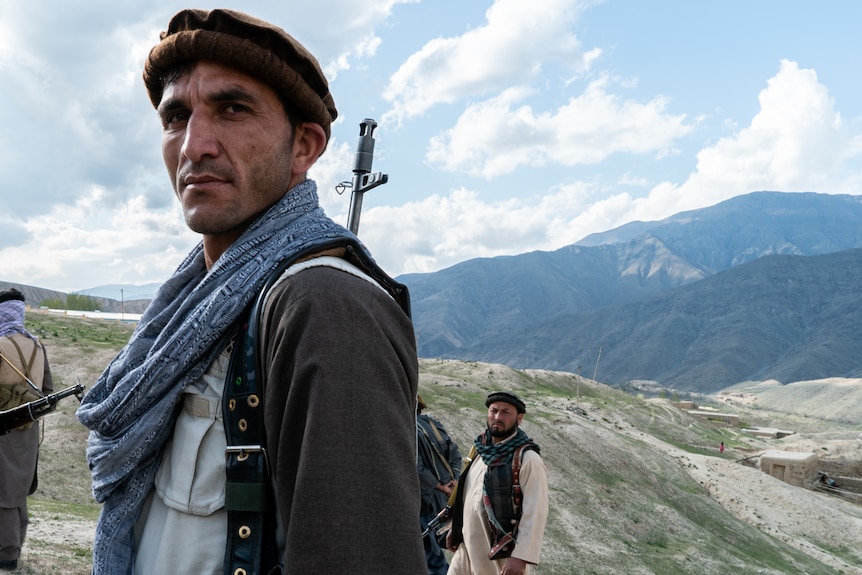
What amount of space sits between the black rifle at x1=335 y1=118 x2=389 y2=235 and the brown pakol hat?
14.0 ft

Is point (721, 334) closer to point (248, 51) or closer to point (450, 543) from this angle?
point (450, 543)

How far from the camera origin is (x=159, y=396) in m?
1.39

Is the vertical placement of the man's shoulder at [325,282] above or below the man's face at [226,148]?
below

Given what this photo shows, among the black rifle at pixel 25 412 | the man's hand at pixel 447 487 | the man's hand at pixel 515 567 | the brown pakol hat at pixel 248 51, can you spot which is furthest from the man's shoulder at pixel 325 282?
the black rifle at pixel 25 412

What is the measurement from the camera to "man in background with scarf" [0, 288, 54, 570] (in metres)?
5.70

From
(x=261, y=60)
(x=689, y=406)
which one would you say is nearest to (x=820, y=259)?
(x=689, y=406)

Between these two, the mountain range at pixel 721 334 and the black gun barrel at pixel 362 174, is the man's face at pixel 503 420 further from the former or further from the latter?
the mountain range at pixel 721 334

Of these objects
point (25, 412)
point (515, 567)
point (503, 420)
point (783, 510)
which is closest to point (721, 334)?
point (783, 510)

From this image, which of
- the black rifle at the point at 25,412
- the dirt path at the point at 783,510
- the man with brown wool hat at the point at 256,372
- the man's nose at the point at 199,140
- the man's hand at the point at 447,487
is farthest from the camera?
the dirt path at the point at 783,510

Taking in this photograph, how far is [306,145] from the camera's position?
1.63 m

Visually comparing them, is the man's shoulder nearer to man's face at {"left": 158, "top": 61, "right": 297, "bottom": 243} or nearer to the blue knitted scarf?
the blue knitted scarf

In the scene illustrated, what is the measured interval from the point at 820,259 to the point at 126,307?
167 m

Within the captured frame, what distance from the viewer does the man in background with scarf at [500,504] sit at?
16.8 ft

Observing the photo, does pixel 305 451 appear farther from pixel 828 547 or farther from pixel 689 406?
pixel 689 406
